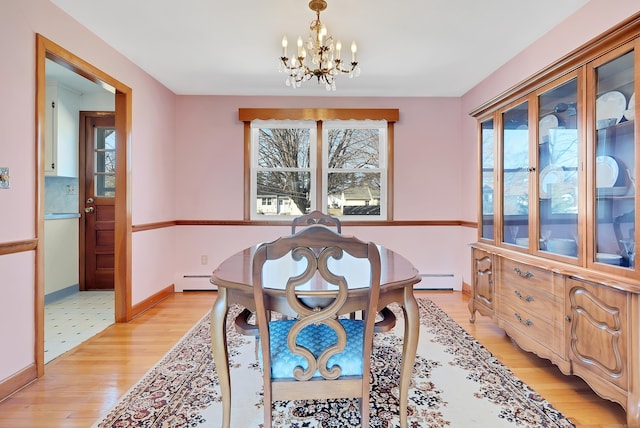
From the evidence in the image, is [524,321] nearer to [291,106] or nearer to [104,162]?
[291,106]

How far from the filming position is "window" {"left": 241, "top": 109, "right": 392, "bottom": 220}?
4273 mm

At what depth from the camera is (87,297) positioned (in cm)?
395

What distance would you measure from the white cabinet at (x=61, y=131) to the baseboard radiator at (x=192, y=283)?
1.78 m

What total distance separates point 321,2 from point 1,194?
2.17m

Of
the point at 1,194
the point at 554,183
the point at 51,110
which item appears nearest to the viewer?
the point at 1,194

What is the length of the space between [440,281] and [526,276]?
1.99 meters

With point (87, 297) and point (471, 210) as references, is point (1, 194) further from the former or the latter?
point (471, 210)

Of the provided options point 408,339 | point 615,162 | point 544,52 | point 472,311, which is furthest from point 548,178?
point 408,339

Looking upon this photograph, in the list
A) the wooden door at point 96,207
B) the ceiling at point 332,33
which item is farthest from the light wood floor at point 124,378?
the ceiling at point 332,33

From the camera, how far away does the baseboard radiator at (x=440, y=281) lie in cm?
423

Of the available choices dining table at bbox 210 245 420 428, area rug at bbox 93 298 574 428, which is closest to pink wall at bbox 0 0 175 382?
area rug at bbox 93 298 574 428

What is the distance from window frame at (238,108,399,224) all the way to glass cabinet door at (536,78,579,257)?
2.04 m

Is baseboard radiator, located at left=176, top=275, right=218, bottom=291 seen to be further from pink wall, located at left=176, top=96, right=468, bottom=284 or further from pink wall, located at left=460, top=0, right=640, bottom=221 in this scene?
pink wall, located at left=460, top=0, right=640, bottom=221

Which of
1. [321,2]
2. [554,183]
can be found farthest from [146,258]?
[554,183]
